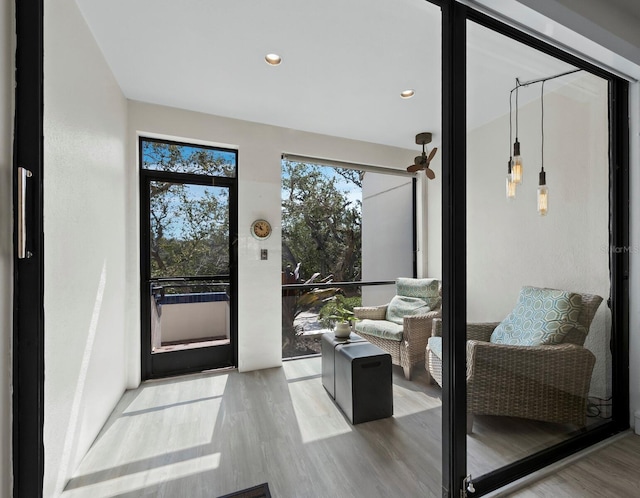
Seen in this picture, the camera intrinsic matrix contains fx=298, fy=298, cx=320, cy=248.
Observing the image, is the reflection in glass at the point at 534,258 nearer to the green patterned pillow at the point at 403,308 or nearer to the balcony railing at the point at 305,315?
the green patterned pillow at the point at 403,308

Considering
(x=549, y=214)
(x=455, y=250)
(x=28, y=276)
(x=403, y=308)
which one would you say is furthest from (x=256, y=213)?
(x=549, y=214)

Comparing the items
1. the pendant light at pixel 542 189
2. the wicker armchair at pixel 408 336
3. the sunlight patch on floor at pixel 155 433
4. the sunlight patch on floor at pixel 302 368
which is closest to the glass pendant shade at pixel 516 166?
the pendant light at pixel 542 189

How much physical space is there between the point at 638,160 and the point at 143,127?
3781 millimetres

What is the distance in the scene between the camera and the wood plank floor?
5.04ft

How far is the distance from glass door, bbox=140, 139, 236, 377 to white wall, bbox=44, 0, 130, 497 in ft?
1.74

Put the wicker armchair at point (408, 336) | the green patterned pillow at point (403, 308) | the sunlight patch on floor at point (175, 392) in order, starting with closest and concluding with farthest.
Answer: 1. the sunlight patch on floor at point (175, 392)
2. the wicker armchair at point (408, 336)
3. the green patterned pillow at point (403, 308)

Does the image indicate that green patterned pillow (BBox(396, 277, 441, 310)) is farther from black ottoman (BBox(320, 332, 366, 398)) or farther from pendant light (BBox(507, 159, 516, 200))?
pendant light (BBox(507, 159, 516, 200))

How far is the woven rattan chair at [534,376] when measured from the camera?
5.33 ft

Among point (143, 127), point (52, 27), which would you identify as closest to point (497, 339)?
point (52, 27)

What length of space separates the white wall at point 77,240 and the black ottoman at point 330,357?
1.62 meters

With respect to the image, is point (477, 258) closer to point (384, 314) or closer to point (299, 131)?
point (384, 314)

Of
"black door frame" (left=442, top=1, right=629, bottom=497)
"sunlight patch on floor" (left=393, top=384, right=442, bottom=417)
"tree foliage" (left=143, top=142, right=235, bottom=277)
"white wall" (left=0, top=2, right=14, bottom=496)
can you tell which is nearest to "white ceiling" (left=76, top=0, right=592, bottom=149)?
"black door frame" (left=442, top=1, right=629, bottom=497)

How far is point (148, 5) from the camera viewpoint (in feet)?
5.57

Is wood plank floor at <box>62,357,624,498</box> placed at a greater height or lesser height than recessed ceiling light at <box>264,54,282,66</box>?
lesser
